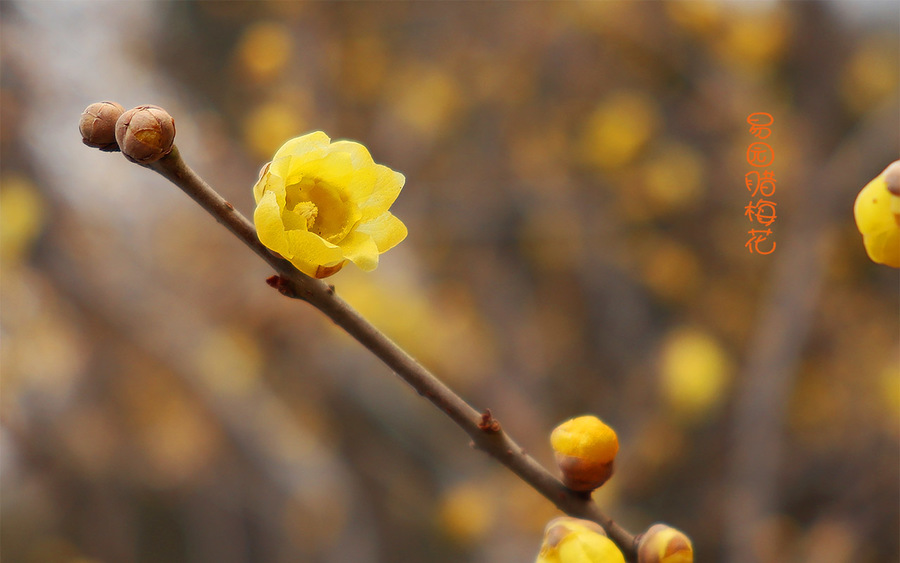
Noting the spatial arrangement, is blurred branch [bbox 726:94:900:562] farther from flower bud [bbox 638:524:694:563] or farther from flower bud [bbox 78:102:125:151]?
flower bud [bbox 78:102:125:151]

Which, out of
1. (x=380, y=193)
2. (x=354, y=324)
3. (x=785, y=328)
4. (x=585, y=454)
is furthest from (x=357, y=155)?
(x=785, y=328)

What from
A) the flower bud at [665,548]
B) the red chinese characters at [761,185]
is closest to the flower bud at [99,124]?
the flower bud at [665,548]

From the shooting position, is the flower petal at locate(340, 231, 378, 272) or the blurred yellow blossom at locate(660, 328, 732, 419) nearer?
the flower petal at locate(340, 231, 378, 272)

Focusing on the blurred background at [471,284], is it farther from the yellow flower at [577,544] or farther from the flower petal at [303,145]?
the flower petal at [303,145]

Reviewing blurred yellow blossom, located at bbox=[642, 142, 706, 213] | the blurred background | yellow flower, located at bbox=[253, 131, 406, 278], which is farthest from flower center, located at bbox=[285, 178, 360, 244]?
blurred yellow blossom, located at bbox=[642, 142, 706, 213]

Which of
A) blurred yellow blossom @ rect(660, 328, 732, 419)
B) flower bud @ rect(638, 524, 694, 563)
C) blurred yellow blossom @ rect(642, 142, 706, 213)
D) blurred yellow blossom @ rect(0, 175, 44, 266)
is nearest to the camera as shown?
flower bud @ rect(638, 524, 694, 563)

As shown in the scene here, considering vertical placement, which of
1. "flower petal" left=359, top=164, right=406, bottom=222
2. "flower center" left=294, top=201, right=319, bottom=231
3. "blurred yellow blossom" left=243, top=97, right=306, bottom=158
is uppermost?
"blurred yellow blossom" left=243, top=97, right=306, bottom=158
